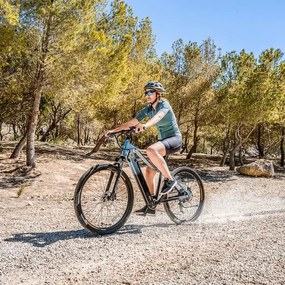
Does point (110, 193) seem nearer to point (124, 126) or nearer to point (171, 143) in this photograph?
point (124, 126)

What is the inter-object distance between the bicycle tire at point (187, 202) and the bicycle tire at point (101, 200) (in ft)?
3.13

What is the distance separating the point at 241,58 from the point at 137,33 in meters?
7.40

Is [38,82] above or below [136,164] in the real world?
above

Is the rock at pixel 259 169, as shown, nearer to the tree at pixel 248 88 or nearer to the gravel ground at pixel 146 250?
the tree at pixel 248 88

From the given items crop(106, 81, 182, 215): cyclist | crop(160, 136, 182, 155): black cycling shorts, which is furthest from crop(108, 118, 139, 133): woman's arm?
crop(160, 136, 182, 155): black cycling shorts

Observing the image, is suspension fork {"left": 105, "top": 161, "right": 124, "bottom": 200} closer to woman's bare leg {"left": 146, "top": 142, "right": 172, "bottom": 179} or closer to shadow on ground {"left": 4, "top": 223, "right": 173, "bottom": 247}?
woman's bare leg {"left": 146, "top": 142, "right": 172, "bottom": 179}

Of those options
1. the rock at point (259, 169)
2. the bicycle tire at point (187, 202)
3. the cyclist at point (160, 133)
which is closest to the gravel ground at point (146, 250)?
the bicycle tire at point (187, 202)

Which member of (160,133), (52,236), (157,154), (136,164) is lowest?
(52,236)

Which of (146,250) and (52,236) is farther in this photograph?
(52,236)

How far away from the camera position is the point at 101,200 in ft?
16.8

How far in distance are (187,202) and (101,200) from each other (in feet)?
6.08

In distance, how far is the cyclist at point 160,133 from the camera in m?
5.30

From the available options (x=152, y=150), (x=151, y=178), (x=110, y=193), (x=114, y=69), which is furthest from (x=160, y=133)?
(x=114, y=69)

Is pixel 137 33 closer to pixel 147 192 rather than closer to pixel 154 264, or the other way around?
pixel 147 192
